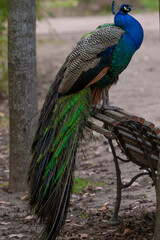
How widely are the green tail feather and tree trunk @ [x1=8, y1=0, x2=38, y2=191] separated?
1.13m

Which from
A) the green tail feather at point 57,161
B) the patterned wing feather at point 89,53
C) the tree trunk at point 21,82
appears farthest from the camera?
the tree trunk at point 21,82

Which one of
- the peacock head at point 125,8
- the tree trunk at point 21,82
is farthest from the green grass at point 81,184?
the peacock head at point 125,8

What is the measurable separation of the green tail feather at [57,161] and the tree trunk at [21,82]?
3.69ft

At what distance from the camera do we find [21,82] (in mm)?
4941

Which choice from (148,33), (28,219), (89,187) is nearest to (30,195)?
(28,219)

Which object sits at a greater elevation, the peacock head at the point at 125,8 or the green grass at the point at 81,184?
the peacock head at the point at 125,8

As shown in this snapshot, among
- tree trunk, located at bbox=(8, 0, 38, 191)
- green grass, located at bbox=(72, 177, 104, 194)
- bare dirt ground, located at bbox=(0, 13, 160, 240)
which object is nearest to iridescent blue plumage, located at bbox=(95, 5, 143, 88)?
bare dirt ground, located at bbox=(0, 13, 160, 240)

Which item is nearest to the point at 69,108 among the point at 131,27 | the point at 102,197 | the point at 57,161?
Result: the point at 57,161

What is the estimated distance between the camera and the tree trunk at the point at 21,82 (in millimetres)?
4852

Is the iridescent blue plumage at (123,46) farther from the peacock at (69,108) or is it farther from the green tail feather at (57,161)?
the green tail feather at (57,161)

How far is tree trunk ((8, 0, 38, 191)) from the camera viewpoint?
4852mm

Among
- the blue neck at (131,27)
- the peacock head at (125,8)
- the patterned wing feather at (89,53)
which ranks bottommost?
the patterned wing feather at (89,53)

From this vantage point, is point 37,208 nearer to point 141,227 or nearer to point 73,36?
point 141,227

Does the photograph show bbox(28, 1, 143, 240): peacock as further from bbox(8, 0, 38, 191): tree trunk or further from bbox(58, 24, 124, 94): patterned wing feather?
bbox(8, 0, 38, 191): tree trunk
